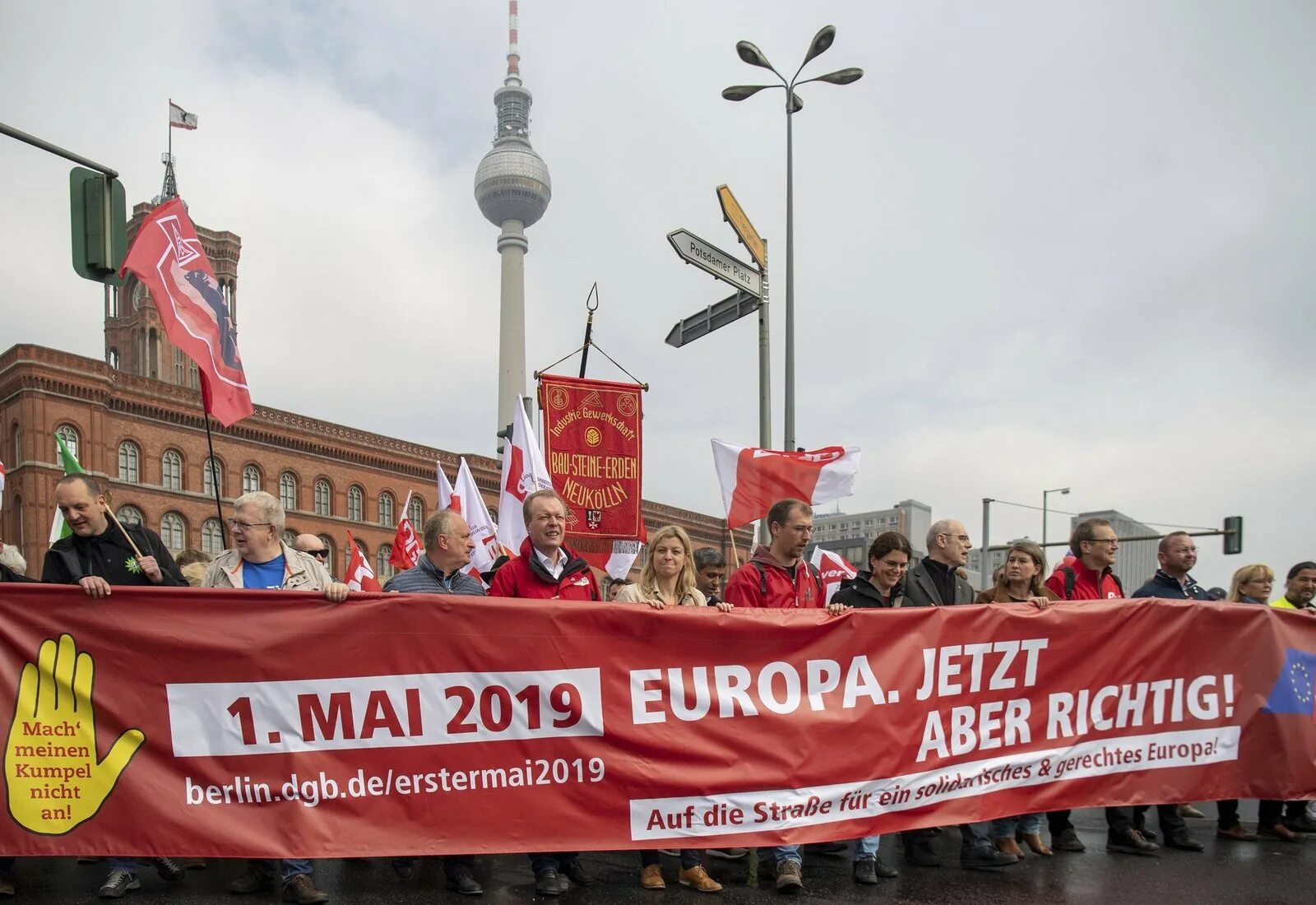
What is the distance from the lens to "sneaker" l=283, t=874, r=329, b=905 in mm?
4367

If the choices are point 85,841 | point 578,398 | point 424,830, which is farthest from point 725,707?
point 578,398

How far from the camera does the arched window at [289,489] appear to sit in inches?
2089

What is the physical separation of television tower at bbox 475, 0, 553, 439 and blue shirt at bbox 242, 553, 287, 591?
9774cm

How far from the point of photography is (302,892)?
4371 mm

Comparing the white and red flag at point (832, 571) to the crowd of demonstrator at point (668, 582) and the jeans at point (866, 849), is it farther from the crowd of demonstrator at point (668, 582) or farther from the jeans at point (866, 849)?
the jeans at point (866, 849)

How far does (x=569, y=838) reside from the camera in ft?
15.0

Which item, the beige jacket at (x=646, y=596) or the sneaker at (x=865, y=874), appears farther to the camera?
the beige jacket at (x=646, y=596)

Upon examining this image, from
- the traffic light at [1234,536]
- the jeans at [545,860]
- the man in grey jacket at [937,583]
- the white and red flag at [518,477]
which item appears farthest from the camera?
the traffic light at [1234,536]

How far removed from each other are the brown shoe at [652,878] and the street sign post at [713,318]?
7.45 m

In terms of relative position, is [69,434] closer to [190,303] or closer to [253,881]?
[190,303]

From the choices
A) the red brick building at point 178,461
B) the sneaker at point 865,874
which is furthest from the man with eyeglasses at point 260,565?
the red brick building at point 178,461

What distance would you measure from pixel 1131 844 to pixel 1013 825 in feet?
2.47

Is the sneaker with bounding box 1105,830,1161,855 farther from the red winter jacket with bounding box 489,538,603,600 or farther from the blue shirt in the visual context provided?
the blue shirt

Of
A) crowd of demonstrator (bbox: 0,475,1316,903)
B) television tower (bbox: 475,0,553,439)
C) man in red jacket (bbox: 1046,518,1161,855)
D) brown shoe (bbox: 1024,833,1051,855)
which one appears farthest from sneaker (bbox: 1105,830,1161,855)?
television tower (bbox: 475,0,553,439)
